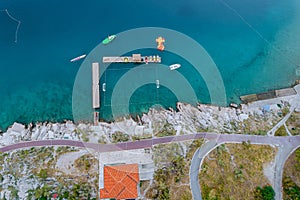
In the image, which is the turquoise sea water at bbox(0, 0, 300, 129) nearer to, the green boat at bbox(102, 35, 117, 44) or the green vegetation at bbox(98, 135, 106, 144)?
the green boat at bbox(102, 35, 117, 44)

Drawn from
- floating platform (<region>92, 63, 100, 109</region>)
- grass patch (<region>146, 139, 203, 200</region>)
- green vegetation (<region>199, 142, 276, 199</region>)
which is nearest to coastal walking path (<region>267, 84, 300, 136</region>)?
Answer: green vegetation (<region>199, 142, 276, 199</region>)

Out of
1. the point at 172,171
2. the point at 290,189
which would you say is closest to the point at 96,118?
the point at 172,171

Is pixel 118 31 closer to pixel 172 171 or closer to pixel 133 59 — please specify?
pixel 133 59

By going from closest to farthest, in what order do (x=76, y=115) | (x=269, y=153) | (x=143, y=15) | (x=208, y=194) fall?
(x=208, y=194) → (x=269, y=153) → (x=76, y=115) → (x=143, y=15)

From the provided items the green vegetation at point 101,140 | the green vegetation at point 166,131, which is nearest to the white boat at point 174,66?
the green vegetation at point 166,131

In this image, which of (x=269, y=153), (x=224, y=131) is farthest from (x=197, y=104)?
(x=269, y=153)

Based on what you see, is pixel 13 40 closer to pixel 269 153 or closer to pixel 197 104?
pixel 197 104

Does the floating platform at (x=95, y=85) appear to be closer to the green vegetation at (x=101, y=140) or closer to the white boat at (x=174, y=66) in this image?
the green vegetation at (x=101, y=140)
